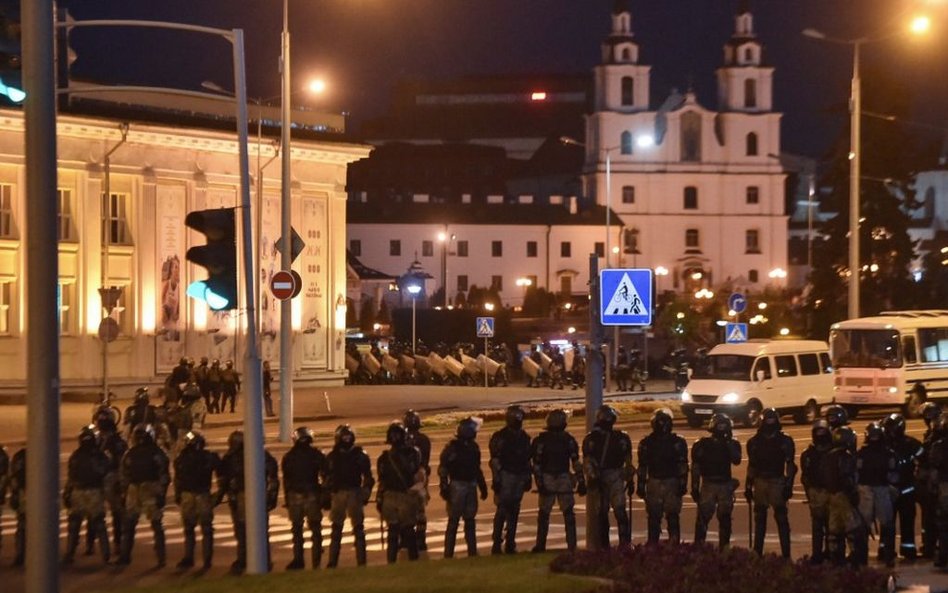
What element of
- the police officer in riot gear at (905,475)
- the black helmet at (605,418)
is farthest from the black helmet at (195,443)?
the police officer in riot gear at (905,475)

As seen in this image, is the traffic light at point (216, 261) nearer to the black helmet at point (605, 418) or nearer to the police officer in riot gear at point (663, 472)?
the black helmet at point (605, 418)

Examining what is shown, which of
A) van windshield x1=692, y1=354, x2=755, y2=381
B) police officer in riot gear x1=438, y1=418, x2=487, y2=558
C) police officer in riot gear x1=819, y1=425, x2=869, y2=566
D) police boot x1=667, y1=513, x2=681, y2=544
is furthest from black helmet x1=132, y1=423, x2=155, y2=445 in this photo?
van windshield x1=692, y1=354, x2=755, y2=381

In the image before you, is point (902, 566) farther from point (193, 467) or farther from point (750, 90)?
point (750, 90)

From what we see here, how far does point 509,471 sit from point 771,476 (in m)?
2.78

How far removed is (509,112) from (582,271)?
44.4 meters

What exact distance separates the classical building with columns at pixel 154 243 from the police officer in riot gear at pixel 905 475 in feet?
89.2

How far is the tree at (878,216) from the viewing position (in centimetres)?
7438

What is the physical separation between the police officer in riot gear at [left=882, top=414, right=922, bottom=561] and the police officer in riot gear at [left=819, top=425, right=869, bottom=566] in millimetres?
1106

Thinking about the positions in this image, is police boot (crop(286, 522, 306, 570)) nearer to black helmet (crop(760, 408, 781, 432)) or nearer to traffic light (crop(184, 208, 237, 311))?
traffic light (crop(184, 208, 237, 311))

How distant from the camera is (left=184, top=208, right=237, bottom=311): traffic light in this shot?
1337cm

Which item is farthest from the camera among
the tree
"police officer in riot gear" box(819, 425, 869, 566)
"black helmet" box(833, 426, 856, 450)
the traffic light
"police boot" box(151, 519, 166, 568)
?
the tree

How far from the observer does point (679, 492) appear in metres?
16.9

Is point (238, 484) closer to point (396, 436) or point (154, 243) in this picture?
point (396, 436)

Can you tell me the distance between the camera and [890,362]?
3981cm
